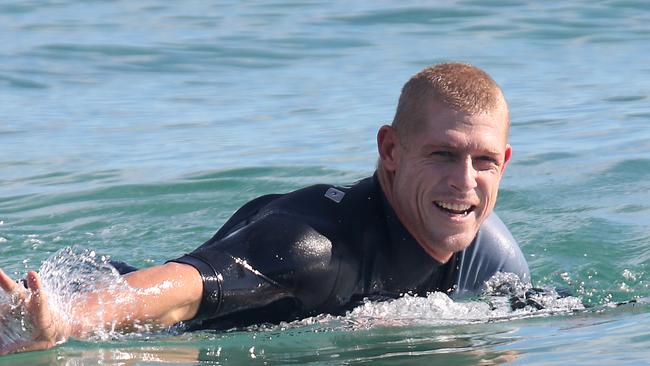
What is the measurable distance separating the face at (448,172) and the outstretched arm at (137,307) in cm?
91

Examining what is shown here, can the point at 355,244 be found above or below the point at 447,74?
below

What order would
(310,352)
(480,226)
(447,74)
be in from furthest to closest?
1. (480,226)
2. (447,74)
3. (310,352)

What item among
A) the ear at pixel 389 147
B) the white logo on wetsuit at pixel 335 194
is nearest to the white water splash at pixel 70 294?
the white logo on wetsuit at pixel 335 194

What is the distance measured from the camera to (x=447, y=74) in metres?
5.14

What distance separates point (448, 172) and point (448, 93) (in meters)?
0.29

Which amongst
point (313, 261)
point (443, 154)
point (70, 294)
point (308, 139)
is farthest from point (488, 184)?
point (308, 139)

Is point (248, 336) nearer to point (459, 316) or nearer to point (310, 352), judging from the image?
point (310, 352)

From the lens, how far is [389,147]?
5293mm

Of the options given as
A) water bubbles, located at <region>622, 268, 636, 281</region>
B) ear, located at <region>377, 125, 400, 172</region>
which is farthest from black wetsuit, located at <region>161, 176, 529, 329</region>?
water bubbles, located at <region>622, 268, 636, 281</region>

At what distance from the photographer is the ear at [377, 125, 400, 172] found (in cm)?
524

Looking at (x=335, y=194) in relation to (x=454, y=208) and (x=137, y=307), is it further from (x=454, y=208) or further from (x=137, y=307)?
(x=137, y=307)

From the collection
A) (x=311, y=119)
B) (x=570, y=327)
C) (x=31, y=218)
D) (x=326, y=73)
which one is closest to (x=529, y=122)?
Result: (x=311, y=119)

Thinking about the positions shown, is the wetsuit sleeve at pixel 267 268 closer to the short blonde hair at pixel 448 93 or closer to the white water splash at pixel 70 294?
the white water splash at pixel 70 294

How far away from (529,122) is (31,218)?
4.02m
